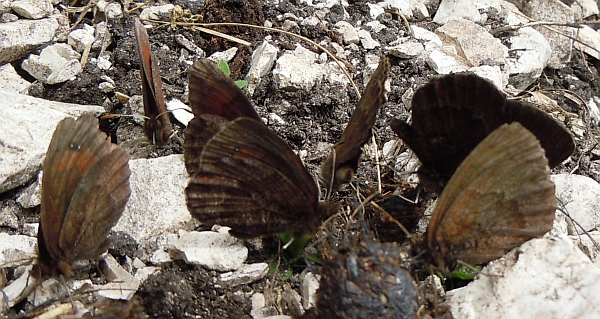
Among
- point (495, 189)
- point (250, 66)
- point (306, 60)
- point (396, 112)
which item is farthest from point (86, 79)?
point (495, 189)

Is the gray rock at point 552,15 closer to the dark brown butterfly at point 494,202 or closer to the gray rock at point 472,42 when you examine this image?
A: the gray rock at point 472,42

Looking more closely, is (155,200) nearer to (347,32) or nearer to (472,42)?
(347,32)

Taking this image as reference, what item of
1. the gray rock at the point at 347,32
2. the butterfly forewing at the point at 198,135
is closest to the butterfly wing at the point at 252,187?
the butterfly forewing at the point at 198,135

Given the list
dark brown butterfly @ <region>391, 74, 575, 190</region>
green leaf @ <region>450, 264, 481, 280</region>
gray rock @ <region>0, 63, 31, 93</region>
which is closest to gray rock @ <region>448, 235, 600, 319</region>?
green leaf @ <region>450, 264, 481, 280</region>

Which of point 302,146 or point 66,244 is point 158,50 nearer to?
point 302,146

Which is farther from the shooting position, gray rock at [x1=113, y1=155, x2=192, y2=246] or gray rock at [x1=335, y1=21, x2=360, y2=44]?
gray rock at [x1=335, y1=21, x2=360, y2=44]

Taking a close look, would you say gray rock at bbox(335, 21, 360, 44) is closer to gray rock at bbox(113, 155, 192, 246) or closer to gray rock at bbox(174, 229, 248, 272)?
gray rock at bbox(113, 155, 192, 246)

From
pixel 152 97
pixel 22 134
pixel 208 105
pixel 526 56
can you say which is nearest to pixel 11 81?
pixel 22 134
